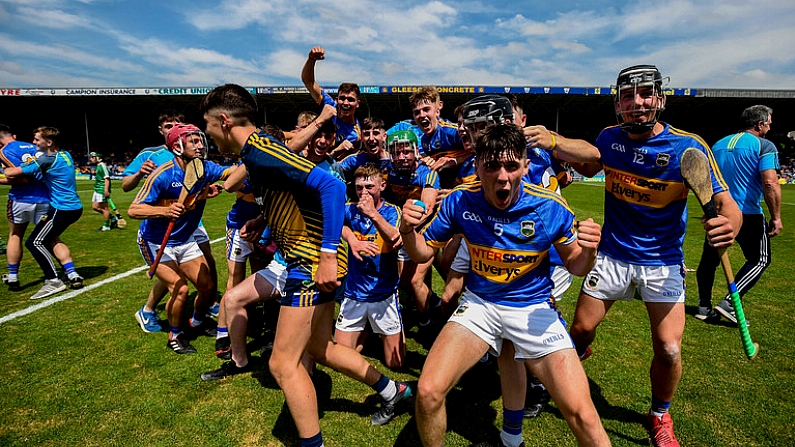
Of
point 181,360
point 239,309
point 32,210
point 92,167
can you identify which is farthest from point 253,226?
point 92,167

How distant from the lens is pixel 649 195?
3.23m

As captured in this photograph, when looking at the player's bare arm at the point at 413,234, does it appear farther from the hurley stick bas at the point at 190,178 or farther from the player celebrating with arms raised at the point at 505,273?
the hurley stick bas at the point at 190,178

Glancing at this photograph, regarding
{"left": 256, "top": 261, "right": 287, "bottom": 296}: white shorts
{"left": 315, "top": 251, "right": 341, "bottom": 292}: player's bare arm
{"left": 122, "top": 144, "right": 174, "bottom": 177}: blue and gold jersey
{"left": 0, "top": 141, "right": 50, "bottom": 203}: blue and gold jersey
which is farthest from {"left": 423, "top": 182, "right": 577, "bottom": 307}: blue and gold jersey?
{"left": 0, "top": 141, "right": 50, "bottom": 203}: blue and gold jersey

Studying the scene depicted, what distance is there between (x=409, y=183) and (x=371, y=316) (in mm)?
1527

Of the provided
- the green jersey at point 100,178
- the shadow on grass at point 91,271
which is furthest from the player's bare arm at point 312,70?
the green jersey at point 100,178

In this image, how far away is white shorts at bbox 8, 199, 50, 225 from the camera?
653 cm

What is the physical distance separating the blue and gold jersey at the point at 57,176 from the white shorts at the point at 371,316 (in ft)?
17.5

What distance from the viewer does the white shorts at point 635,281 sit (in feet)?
10.3

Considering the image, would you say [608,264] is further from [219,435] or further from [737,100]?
[737,100]

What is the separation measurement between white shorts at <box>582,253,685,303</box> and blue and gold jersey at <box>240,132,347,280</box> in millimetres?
2047

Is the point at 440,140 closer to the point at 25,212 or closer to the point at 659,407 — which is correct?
the point at 659,407

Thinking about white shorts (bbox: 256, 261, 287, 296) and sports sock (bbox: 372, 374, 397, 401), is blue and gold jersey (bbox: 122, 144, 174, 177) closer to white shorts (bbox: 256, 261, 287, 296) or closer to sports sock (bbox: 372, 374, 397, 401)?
white shorts (bbox: 256, 261, 287, 296)

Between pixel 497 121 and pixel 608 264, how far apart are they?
146 cm

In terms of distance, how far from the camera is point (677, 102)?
40969 millimetres
